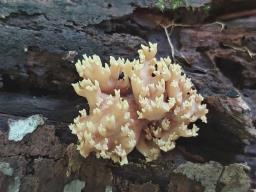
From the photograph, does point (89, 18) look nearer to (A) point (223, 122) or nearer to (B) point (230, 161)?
(A) point (223, 122)

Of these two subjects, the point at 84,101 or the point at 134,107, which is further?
the point at 84,101

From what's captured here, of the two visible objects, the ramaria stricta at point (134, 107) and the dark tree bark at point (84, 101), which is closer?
the ramaria stricta at point (134, 107)

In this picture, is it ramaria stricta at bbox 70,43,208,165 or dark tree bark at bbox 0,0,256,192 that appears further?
dark tree bark at bbox 0,0,256,192

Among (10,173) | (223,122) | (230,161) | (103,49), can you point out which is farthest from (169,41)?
(10,173)
